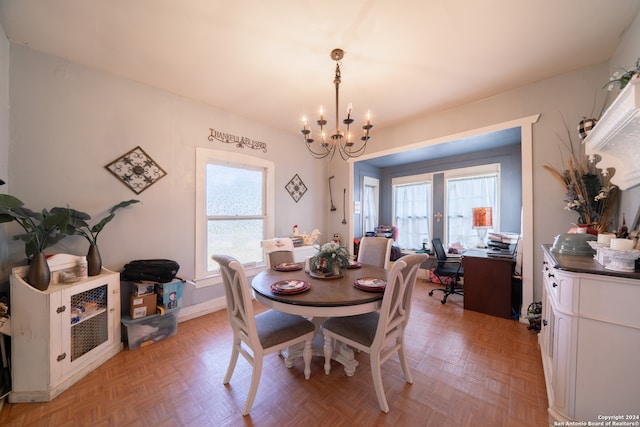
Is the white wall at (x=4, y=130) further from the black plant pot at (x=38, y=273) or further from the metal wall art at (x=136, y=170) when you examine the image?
the metal wall art at (x=136, y=170)

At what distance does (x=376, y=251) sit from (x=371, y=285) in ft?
3.36

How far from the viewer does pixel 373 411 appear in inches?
59.1

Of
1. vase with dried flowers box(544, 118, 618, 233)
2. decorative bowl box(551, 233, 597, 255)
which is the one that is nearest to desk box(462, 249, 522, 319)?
vase with dried flowers box(544, 118, 618, 233)

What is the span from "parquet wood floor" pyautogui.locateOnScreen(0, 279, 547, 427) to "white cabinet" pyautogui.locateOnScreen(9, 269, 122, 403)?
0.09m

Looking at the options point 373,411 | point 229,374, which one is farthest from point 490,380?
point 229,374

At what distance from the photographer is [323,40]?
194cm

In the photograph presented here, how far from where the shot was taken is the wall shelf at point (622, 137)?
1107mm

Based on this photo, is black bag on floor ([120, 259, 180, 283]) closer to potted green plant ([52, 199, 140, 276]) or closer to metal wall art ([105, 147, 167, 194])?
potted green plant ([52, 199, 140, 276])

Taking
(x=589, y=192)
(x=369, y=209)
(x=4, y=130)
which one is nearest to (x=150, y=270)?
(x=4, y=130)

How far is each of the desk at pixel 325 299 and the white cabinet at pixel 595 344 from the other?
1036 millimetres

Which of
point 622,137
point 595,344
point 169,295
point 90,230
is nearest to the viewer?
point 595,344

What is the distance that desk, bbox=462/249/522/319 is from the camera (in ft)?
9.07

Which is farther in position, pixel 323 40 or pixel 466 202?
pixel 466 202

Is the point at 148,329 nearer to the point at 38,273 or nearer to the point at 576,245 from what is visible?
the point at 38,273
